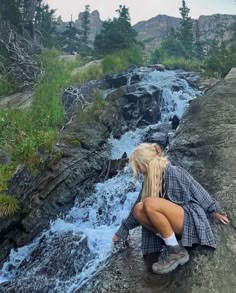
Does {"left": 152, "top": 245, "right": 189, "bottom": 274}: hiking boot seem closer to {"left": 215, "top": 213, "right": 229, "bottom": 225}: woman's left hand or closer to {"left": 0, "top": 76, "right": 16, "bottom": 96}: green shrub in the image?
{"left": 215, "top": 213, "right": 229, "bottom": 225}: woman's left hand

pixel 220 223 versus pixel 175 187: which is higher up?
pixel 175 187

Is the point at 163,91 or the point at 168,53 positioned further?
the point at 168,53

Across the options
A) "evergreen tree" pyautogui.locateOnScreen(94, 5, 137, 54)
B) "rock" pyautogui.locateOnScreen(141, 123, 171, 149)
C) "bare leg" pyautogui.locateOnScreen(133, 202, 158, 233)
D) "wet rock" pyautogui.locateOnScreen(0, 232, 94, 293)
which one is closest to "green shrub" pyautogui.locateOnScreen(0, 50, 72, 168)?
"wet rock" pyautogui.locateOnScreen(0, 232, 94, 293)

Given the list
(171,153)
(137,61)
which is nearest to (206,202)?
(171,153)

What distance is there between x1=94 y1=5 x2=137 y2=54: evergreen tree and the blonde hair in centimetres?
1966

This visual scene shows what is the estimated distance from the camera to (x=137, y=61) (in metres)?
22.2

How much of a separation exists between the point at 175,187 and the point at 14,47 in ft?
43.4

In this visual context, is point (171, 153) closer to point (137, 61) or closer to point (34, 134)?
point (34, 134)

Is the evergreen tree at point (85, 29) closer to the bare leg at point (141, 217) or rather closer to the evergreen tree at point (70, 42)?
the evergreen tree at point (70, 42)

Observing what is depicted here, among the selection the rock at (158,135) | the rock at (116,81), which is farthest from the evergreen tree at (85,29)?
the rock at (158,135)

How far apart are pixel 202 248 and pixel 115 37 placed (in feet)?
66.2

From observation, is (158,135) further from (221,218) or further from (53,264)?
(221,218)

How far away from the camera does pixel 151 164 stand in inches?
167

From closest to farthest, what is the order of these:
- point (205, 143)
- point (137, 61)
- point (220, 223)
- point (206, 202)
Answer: point (206, 202), point (220, 223), point (205, 143), point (137, 61)
